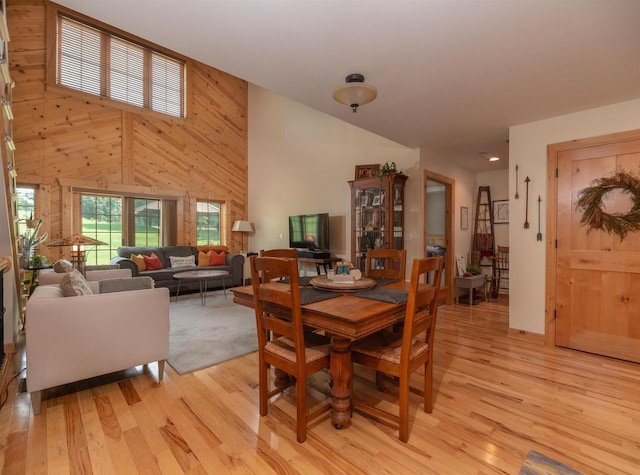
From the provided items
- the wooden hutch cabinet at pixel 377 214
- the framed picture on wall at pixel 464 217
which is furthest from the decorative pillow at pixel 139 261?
the framed picture on wall at pixel 464 217

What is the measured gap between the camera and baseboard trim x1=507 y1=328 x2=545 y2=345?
324 cm

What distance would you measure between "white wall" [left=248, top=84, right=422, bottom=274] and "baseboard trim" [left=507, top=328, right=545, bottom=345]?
143cm

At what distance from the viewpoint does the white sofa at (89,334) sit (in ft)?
6.31

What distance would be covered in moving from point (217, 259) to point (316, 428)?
4.99m

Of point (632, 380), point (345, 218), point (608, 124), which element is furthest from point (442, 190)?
point (632, 380)

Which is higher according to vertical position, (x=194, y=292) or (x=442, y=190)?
(x=442, y=190)

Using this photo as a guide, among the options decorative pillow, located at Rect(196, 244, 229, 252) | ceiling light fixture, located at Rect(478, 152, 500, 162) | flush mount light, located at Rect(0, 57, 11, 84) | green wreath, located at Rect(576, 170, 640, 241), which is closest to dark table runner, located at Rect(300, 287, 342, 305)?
flush mount light, located at Rect(0, 57, 11, 84)

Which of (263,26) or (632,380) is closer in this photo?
(263,26)

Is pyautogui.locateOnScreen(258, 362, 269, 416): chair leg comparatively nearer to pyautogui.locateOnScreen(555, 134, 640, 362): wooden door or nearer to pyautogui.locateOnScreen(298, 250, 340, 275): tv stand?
pyautogui.locateOnScreen(555, 134, 640, 362): wooden door

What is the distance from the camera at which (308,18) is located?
1688 mm

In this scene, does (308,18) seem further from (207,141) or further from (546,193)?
(207,141)

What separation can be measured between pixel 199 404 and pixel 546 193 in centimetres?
366

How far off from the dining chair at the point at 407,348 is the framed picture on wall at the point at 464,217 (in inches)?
151

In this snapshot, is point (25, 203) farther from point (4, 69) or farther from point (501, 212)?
point (501, 212)
